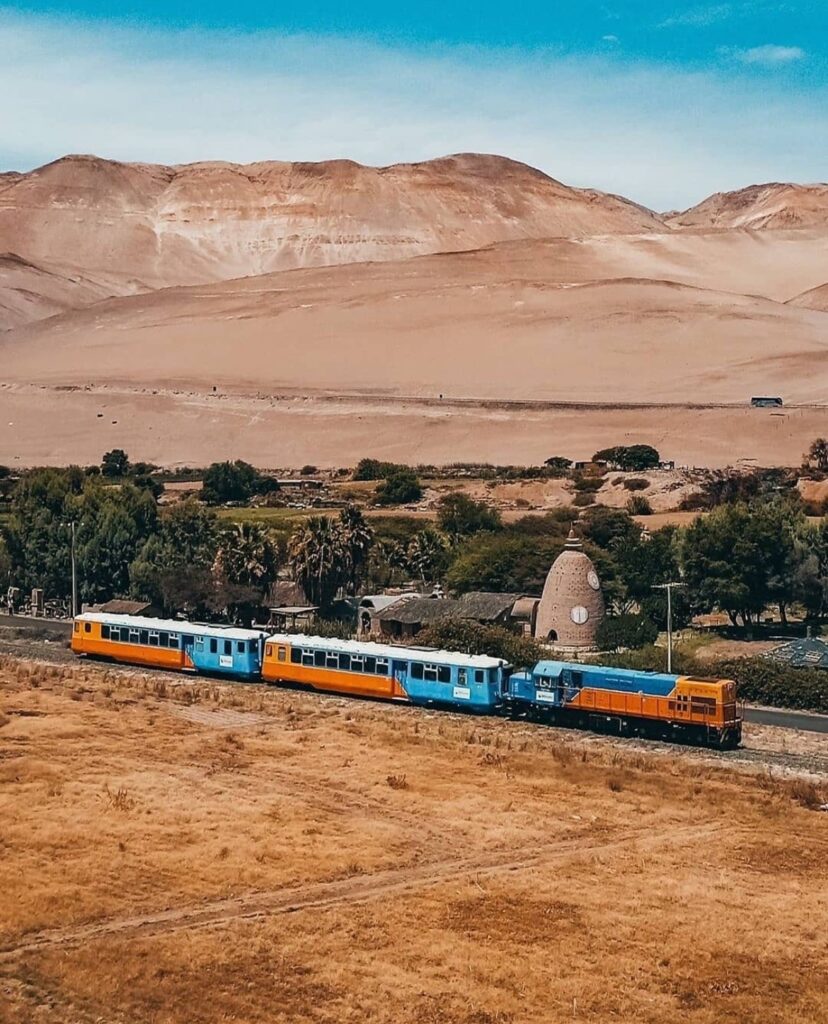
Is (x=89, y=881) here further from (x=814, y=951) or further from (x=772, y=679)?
(x=772, y=679)

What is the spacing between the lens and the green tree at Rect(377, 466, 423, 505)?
10625 centimetres

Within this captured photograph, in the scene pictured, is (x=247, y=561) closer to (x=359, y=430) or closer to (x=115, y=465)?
(x=115, y=465)

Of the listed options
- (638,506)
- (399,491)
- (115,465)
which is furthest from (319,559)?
(115,465)

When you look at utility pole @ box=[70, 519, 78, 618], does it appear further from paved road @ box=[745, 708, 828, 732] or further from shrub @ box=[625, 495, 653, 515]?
shrub @ box=[625, 495, 653, 515]

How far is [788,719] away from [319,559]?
24615 mm

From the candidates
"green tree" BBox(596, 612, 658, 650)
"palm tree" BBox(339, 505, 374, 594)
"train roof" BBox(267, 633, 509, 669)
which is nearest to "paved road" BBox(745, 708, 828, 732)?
"train roof" BBox(267, 633, 509, 669)

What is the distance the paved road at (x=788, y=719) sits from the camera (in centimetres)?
4688

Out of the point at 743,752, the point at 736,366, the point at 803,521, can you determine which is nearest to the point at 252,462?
the point at 736,366

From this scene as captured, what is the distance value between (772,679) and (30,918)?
29.4 meters

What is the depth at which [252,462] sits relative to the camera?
144375 millimetres

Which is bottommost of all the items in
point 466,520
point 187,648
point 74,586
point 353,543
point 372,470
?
point 187,648

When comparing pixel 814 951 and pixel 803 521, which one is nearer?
pixel 814 951

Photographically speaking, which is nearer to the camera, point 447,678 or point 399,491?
point 447,678

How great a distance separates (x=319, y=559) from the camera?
66.6 m
